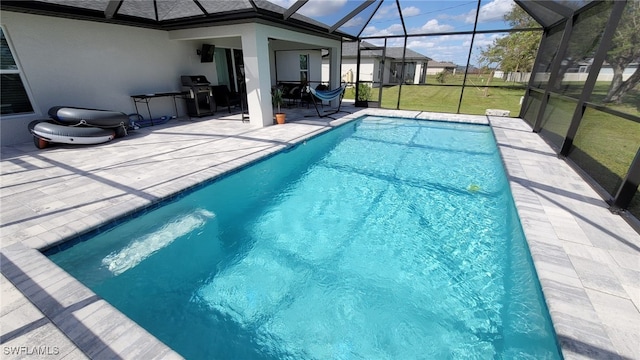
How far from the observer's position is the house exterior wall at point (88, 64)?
5.16m

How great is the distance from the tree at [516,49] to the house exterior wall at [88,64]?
2054 centimetres

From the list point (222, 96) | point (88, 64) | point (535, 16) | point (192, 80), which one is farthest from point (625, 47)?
point (88, 64)

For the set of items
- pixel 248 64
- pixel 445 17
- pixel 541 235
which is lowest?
pixel 541 235

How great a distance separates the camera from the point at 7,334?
5.34ft

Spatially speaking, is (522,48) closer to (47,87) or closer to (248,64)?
(248,64)

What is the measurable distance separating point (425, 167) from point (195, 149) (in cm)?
457

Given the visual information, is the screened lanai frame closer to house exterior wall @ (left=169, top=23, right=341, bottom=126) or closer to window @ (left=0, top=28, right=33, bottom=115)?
house exterior wall @ (left=169, top=23, right=341, bottom=126)

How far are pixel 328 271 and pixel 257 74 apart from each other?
5502 millimetres

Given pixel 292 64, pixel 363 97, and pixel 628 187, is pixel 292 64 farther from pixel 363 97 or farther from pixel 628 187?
pixel 628 187

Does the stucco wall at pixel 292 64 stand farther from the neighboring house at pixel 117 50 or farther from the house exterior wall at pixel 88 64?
the house exterior wall at pixel 88 64

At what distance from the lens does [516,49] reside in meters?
21.3

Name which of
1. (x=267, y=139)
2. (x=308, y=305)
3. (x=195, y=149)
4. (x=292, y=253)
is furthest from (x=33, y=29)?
(x=308, y=305)

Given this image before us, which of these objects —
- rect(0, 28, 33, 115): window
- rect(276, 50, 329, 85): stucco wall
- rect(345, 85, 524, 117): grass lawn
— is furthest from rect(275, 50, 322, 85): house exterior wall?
rect(0, 28, 33, 115): window

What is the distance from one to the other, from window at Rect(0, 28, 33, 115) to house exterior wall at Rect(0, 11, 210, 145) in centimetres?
10
